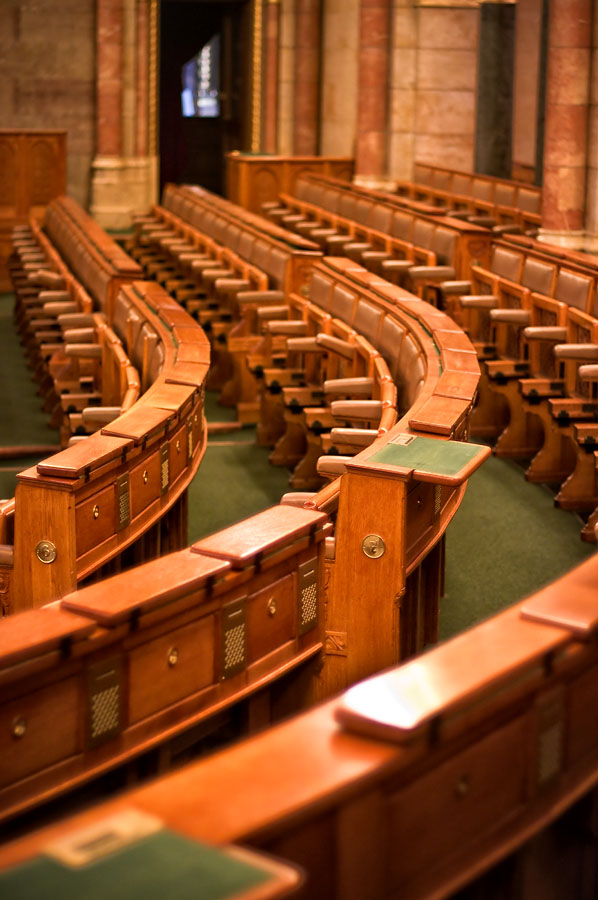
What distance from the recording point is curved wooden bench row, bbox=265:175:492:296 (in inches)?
289

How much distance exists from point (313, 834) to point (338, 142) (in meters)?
12.8

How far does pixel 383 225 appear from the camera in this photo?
9156 millimetres

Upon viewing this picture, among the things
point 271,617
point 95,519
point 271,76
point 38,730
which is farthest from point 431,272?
point 271,76

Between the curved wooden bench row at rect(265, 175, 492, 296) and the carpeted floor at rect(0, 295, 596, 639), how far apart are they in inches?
59.3

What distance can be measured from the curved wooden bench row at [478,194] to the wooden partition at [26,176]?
3106 mm

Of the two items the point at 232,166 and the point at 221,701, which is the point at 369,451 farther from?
the point at 232,166

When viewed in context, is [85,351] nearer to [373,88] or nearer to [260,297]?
[260,297]

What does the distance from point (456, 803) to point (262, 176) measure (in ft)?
35.1

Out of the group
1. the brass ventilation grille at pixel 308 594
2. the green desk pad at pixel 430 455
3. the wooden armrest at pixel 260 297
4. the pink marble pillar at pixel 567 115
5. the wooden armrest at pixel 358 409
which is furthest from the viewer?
the pink marble pillar at pixel 567 115

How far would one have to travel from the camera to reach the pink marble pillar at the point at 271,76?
14.4m

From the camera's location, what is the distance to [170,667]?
7.86 ft

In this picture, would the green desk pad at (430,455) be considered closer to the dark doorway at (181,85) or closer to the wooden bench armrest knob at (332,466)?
the wooden bench armrest knob at (332,466)

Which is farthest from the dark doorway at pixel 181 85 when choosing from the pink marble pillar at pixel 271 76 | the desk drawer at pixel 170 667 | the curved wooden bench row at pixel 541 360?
the desk drawer at pixel 170 667

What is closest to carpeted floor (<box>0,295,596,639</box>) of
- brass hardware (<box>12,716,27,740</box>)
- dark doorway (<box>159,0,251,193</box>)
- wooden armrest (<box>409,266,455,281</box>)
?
wooden armrest (<box>409,266,455,281</box>)
